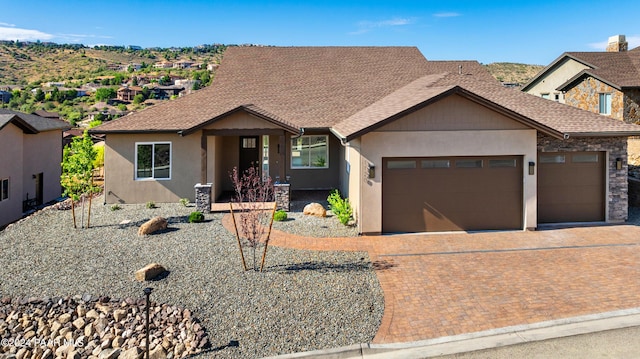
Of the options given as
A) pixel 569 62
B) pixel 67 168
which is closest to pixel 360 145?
pixel 67 168

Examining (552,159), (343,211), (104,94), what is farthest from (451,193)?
(104,94)

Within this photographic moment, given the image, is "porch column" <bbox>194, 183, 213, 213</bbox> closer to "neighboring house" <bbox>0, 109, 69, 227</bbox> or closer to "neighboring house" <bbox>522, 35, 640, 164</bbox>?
"neighboring house" <bbox>0, 109, 69, 227</bbox>

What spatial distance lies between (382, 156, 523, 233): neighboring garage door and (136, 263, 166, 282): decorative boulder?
6.52 metres

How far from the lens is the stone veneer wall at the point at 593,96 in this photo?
24594 millimetres

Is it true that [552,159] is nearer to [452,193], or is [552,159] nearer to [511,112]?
[511,112]

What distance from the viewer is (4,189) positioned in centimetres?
1806

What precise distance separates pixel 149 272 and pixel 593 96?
1128 inches

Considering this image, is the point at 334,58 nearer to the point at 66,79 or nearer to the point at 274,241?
the point at 274,241

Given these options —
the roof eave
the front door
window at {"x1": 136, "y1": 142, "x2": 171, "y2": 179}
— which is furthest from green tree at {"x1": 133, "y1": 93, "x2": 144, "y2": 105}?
the roof eave

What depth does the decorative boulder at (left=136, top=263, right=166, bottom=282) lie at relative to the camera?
8742 mm

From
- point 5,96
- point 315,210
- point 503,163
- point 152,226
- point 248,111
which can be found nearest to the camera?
point 152,226

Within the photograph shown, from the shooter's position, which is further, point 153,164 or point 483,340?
point 153,164

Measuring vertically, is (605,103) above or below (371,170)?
above

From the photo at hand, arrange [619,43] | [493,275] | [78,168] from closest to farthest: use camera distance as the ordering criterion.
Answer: [493,275]
[78,168]
[619,43]
